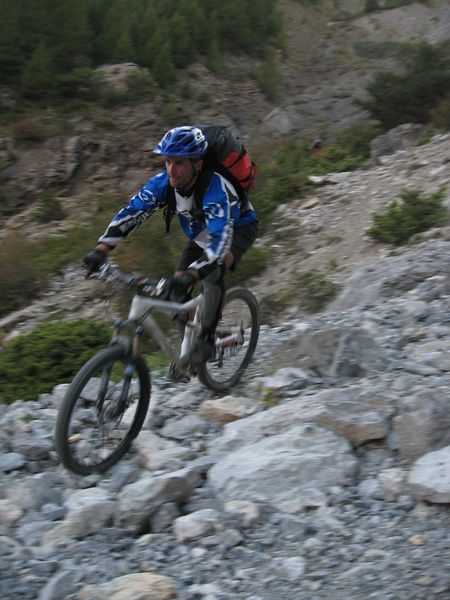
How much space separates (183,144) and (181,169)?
170mm

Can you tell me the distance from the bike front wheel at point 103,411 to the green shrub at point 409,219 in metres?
6.70

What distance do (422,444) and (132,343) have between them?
5.76ft

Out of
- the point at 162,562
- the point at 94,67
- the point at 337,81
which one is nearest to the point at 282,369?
the point at 162,562

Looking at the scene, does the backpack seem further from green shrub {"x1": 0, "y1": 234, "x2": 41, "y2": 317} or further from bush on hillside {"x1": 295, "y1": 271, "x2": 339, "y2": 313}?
green shrub {"x1": 0, "y1": 234, "x2": 41, "y2": 317}

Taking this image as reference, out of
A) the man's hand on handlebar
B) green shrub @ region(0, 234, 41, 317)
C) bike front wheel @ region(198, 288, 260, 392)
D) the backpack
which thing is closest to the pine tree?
green shrub @ region(0, 234, 41, 317)

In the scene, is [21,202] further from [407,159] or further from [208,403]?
[208,403]

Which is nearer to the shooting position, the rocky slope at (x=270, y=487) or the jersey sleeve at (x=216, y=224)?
the rocky slope at (x=270, y=487)

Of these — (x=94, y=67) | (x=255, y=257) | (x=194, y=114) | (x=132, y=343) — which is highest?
(x=94, y=67)

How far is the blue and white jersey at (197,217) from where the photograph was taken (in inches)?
177

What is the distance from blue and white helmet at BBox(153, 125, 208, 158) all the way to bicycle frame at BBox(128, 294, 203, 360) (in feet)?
2.90

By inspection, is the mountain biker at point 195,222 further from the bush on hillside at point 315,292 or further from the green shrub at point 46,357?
the bush on hillside at point 315,292

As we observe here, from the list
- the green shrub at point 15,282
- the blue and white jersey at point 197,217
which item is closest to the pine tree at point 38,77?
the green shrub at point 15,282

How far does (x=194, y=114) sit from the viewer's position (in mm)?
28328

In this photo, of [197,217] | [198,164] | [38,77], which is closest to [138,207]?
[197,217]
